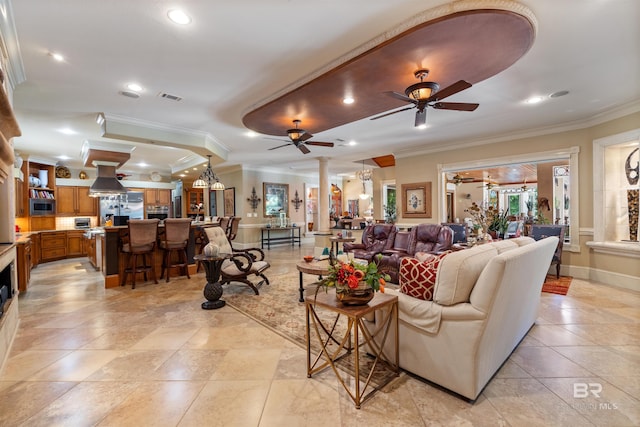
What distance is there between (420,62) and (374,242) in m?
3.43

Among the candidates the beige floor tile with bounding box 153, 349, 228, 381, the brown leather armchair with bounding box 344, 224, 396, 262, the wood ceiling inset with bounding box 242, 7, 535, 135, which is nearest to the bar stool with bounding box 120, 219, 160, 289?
the wood ceiling inset with bounding box 242, 7, 535, 135

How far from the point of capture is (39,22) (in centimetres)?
230

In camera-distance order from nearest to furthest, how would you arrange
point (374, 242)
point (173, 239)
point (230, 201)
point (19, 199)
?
point (173, 239), point (374, 242), point (19, 199), point (230, 201)

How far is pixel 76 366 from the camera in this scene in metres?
2.39

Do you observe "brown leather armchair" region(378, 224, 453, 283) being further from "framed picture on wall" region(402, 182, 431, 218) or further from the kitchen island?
the kitchen island

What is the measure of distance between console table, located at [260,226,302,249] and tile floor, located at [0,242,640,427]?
5.96 meters

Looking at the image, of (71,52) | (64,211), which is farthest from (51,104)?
(64,211)

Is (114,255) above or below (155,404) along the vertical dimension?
above

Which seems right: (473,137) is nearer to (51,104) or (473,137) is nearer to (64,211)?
(51,104)

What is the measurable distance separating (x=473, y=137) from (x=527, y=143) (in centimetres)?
95

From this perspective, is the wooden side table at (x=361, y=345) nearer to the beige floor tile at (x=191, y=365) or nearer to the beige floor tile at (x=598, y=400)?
the beige floor tile at (x=191, y=365)

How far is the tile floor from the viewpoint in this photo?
1.77 m

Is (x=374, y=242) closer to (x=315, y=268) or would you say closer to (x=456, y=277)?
(x=315, y=268)

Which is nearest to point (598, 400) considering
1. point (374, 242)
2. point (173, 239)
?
point (374, 242)
